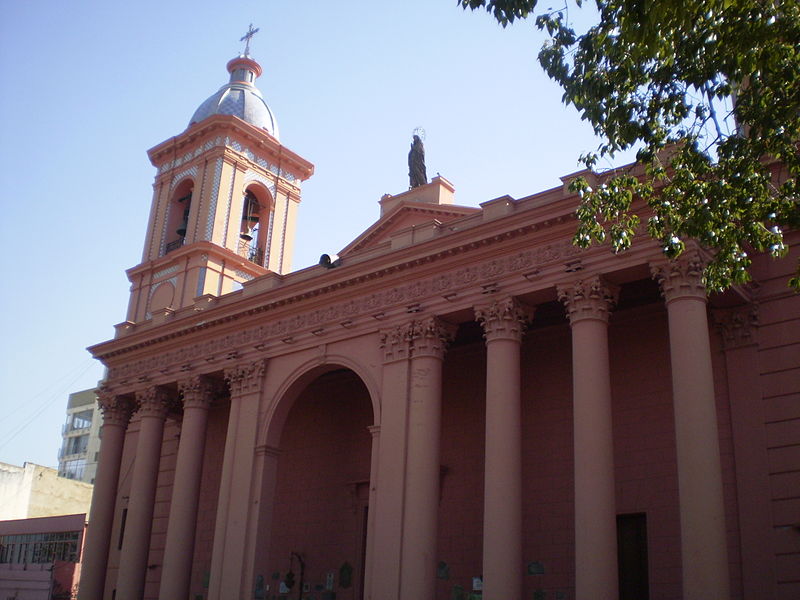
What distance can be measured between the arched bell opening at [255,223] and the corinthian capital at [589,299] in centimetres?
1798

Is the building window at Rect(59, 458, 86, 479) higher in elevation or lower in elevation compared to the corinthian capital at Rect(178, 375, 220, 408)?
higher

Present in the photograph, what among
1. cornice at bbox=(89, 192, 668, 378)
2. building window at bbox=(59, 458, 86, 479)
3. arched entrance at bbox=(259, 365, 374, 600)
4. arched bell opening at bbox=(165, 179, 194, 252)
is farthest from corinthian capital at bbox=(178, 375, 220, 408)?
building window at bbox=(59, 458, 86, 479)

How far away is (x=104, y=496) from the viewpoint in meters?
28.0

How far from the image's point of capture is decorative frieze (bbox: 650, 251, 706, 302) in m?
17.3

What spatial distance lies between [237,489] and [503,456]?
8.37 m

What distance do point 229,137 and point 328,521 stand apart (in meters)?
15.6

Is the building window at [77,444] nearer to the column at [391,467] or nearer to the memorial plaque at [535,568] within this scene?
the column at [391,467]

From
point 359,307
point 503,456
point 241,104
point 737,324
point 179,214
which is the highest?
point 241,104

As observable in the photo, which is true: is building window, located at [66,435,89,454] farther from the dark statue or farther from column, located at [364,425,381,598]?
column, located at [364,425,381,598]

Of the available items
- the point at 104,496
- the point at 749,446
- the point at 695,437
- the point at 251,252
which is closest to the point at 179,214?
the point at 251,252

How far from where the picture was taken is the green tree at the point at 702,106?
11289 millimetres

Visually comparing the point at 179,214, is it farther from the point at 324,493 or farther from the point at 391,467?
the point at 391,467

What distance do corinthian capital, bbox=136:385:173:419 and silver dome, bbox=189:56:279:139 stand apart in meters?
12.3

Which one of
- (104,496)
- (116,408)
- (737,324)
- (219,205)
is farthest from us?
(219,205)
